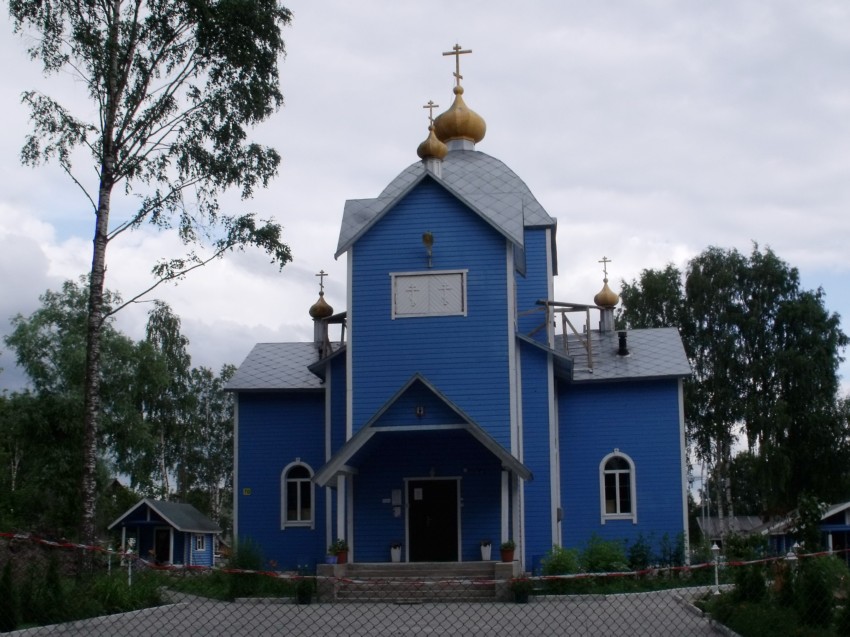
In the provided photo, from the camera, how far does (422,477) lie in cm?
1830

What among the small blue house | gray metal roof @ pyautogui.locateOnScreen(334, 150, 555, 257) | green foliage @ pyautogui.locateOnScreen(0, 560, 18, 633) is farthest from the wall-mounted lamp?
the small blue house

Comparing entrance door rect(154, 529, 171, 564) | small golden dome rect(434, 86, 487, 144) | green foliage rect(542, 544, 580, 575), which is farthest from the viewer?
entrance door rect(154, 529, 171, 564)

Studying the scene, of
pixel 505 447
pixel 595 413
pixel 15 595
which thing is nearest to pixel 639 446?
pixel 595 413

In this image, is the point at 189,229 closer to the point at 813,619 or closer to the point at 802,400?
the point at 813,619

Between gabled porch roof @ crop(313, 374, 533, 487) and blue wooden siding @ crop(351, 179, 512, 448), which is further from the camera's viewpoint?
blue wooden siding @ crop(351, 179, 512, 448)

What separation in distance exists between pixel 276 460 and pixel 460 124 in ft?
29.7

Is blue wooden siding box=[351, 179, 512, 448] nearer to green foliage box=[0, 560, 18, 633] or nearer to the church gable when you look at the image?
the church gable

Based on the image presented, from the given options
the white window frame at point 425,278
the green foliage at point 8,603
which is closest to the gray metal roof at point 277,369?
the white window frame at point 425,278

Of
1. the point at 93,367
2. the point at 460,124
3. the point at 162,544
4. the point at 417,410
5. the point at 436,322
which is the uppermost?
the point at 460,124

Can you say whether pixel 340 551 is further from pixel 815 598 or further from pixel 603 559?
pixel 815 598

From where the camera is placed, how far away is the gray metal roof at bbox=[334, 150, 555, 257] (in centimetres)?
1855

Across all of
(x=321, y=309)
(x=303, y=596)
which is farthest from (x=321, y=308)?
(x=303, y=596)

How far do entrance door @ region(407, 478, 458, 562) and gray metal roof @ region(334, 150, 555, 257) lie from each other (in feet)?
14.9

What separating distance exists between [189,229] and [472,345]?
5.31 m
